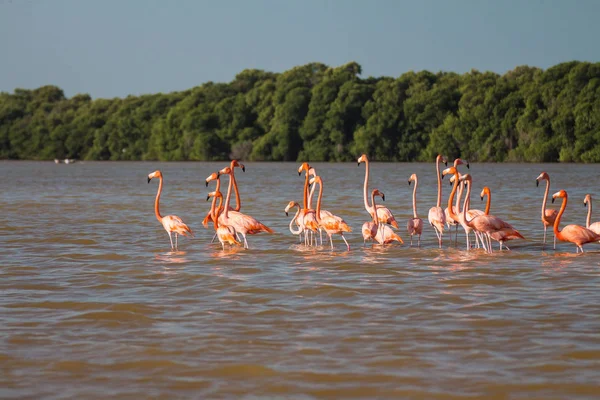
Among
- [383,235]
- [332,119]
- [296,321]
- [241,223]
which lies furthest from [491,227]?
[332,119]

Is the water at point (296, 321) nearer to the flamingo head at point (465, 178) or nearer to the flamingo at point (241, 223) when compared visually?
the flamingo at point (241, 223)

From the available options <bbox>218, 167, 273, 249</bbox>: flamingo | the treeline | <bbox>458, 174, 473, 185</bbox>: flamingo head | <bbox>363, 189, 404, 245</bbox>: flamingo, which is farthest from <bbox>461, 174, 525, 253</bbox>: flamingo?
the treeline

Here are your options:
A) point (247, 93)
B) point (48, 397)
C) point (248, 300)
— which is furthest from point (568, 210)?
point (247, 93)

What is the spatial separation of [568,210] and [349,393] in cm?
1541

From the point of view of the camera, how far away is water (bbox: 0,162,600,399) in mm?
5738

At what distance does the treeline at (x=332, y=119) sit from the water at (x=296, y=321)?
5912 cm

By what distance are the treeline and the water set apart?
5912cm

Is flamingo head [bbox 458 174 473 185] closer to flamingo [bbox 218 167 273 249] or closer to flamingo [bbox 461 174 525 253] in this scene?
flamingo [bbox 461 174 525 253]

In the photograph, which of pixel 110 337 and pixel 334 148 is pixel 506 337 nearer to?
pixel 110 337

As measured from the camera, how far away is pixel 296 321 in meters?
7.52

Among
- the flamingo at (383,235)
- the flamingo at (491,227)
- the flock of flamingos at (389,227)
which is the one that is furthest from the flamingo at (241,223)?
the flamingo at (491,227)

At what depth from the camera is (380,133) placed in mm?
81938

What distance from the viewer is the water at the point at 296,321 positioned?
226 inches

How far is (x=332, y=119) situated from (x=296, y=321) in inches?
3101
